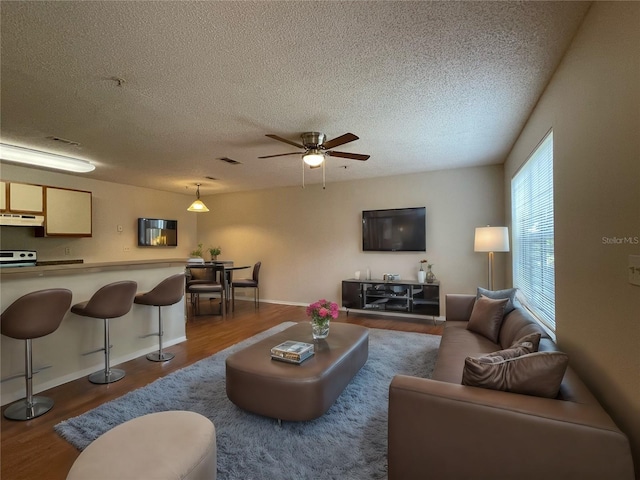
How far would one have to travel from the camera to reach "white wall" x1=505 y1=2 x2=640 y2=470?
1.25 metres

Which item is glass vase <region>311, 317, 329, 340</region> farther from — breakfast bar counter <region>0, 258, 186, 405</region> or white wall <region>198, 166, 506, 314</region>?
white wall <region>198, 166, 506, 314</region>

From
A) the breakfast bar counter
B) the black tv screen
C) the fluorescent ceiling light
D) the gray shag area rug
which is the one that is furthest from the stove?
the black tv screen

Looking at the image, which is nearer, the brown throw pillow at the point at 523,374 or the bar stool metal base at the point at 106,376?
the brown throw pillow at the point at 523,374

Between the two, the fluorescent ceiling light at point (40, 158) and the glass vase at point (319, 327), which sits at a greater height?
the fluorescent ceiling light at point (40, 158)

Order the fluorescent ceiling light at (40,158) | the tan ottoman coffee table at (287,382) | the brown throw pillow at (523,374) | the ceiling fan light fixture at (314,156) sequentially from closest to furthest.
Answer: the brown throw pillow at (523,374) < the tan ottoman coffee table at (287,382) < the ceiling fan light fixture at (314,156) < the fluorescent ceiling light at (40,158)

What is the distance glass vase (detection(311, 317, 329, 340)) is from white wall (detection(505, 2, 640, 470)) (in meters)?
1.75

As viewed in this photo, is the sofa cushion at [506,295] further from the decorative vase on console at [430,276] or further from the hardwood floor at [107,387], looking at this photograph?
the decorative vase on console at [430,276]

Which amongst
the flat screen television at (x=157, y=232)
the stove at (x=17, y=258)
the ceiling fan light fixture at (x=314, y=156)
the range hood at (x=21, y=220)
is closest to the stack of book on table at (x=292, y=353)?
the ceiling fan light fixture at (x=314, y=156)

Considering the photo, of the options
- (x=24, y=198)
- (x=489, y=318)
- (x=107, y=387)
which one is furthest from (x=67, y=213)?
(x=489, y=318)

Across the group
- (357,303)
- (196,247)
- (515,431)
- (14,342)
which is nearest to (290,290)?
(357,303)

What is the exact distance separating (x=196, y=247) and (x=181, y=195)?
4.38 feet

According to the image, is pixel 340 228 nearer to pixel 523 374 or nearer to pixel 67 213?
pixel 67 213

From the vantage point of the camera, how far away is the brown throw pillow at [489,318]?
282 cm

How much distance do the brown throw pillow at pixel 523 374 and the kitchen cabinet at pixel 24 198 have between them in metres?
5.91
